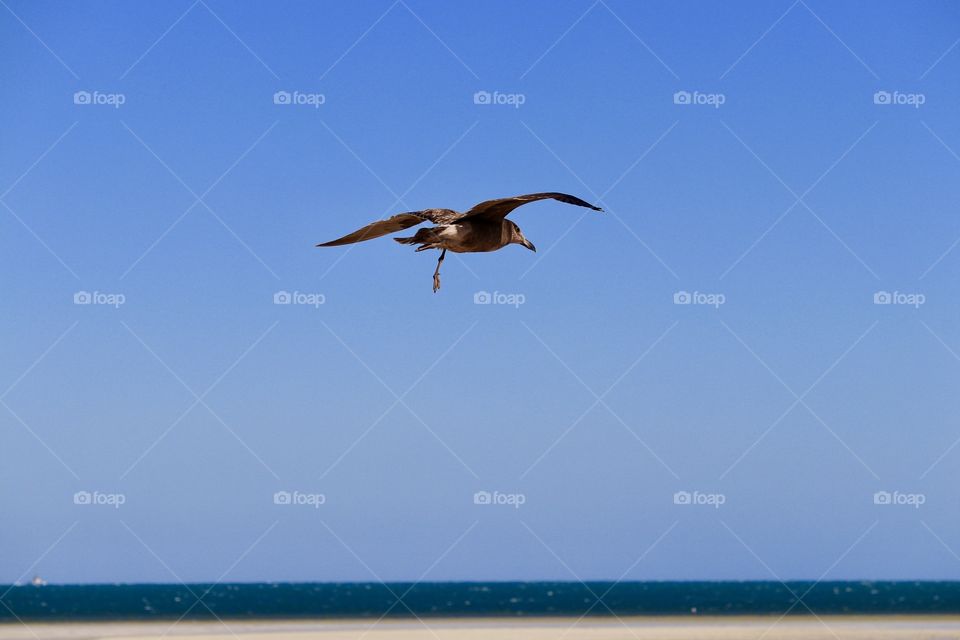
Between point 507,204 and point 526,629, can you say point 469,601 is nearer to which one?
point 526,629

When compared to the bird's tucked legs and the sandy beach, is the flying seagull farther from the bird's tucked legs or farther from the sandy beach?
the sandy beach

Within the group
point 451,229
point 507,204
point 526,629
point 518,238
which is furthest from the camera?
point 526,629

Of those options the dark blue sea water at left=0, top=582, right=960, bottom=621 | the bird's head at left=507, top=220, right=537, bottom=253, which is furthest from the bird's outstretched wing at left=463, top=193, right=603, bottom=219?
the dark blue sea water at left=0, top=582, right=960, bottom=621

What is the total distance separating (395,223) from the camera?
1348cm

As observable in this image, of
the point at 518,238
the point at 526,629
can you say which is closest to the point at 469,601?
the point at 526,629

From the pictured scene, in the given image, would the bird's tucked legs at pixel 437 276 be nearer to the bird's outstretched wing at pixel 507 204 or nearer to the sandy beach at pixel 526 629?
the bird's outstretched wing at pixel 507 204

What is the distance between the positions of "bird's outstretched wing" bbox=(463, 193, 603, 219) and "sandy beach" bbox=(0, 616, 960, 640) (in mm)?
27557

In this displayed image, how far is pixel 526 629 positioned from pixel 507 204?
1412 inches

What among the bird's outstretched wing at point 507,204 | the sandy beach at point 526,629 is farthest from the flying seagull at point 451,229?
the sandy beach at point 526,629

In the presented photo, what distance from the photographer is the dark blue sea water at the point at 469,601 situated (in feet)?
206

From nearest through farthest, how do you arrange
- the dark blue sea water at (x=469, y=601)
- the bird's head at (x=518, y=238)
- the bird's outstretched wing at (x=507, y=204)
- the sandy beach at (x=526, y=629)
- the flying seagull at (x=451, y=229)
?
the bird's outstretched wing at (x=507, y=204) < the flying seagull at (x=451, y=229) < the bird's head at (x=518, y=238) < the sandy beach at (x=526, y=629) < the dark blue sea water at (x=469, y=601)

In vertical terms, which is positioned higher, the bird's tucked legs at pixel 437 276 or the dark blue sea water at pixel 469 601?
the bird's tucked legs at pixel 437 276

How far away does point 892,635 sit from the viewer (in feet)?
124

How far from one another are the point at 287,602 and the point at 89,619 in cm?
2172
